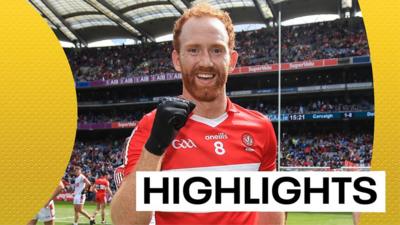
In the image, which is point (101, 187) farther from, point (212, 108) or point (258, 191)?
point (212, 108)

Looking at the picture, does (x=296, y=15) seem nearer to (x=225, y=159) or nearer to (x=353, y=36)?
(x=353, y=36)

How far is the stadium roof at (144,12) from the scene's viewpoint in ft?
93.7

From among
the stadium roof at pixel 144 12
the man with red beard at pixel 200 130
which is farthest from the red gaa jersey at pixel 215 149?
the stadium roof at pixel 144 12

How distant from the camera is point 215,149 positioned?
2.25 metres

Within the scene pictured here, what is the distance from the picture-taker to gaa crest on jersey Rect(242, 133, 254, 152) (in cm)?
232

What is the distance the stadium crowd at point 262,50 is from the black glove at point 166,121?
27.6 meters

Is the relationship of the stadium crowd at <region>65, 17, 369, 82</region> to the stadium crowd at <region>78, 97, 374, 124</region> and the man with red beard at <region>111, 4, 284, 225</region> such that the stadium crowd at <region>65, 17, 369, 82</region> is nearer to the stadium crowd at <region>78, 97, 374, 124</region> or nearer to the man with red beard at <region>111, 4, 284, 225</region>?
the stadium crowd at <region>78, 97, 374, 124</region>

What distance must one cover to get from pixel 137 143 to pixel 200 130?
328 millimetres

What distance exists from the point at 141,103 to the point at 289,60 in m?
10.3

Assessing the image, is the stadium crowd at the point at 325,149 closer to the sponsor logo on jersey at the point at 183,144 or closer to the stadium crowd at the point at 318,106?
the stadium crowd at the point at 318,106

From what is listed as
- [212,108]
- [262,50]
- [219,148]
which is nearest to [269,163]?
[219,148]

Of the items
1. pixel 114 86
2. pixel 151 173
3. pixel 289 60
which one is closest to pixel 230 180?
pixel 151 173

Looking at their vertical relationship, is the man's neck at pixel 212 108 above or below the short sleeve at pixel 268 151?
above

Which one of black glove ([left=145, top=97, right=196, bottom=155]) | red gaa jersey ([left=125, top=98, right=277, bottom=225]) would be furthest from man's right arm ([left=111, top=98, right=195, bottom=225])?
red gaa jersey ([left=125, top=98, right=277, bottom=225])
